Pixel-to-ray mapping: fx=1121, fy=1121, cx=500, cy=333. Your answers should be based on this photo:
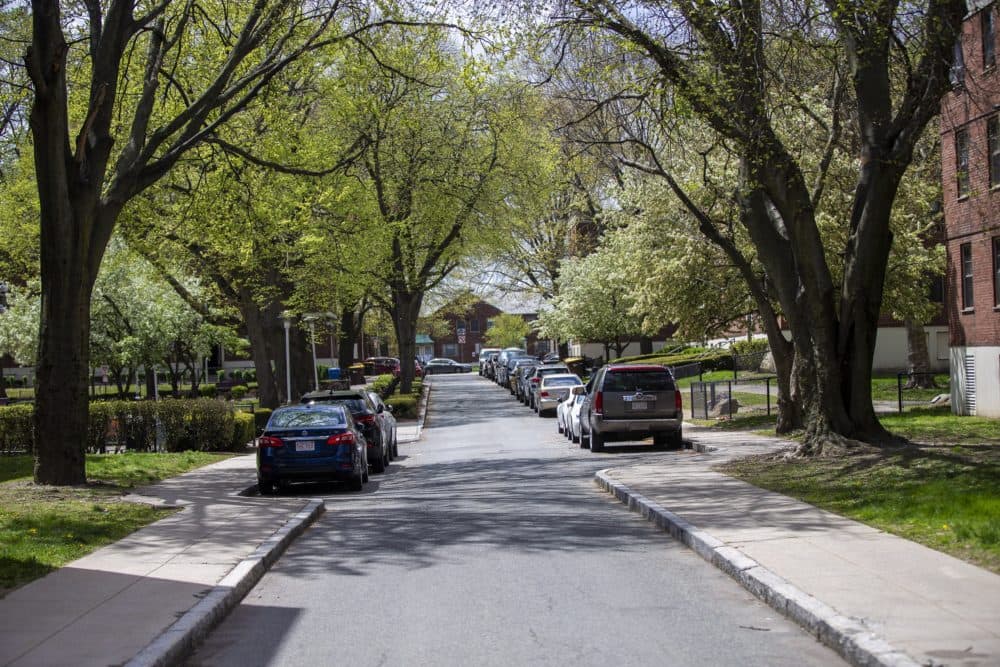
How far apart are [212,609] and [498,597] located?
219 centimetres

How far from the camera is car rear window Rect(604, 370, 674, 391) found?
949 inches

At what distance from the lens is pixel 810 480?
49.3ft

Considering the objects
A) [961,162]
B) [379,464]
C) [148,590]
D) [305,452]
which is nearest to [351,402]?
[379,464]

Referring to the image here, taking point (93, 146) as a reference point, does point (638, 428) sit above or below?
below

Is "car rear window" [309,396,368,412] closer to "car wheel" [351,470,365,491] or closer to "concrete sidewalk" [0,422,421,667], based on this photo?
"car wheel" [351,470,365,491]

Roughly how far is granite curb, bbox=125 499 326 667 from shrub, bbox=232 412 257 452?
15.6 meters

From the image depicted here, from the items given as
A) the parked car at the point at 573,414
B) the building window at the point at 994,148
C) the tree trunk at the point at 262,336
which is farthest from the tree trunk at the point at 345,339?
the building window at the point at 994,148

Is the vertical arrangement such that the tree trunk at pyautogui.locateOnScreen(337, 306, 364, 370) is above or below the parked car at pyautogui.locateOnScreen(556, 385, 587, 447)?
above

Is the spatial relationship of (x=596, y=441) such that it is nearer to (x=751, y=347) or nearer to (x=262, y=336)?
(x=262, y=336)

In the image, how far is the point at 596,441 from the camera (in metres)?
25.0

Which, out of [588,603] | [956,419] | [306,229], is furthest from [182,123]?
[956,419]

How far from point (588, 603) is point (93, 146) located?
11900 millimetres

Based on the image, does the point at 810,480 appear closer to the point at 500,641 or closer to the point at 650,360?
the point at 500,641

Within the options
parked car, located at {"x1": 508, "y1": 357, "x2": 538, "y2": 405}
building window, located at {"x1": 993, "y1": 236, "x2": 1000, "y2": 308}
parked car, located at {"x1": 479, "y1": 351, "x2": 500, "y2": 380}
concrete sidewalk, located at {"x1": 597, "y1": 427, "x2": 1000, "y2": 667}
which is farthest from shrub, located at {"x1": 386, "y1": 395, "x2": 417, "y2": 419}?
parked car, located at {"x1": 479, "y1": 351, "x2": 500, "y2": 380}
